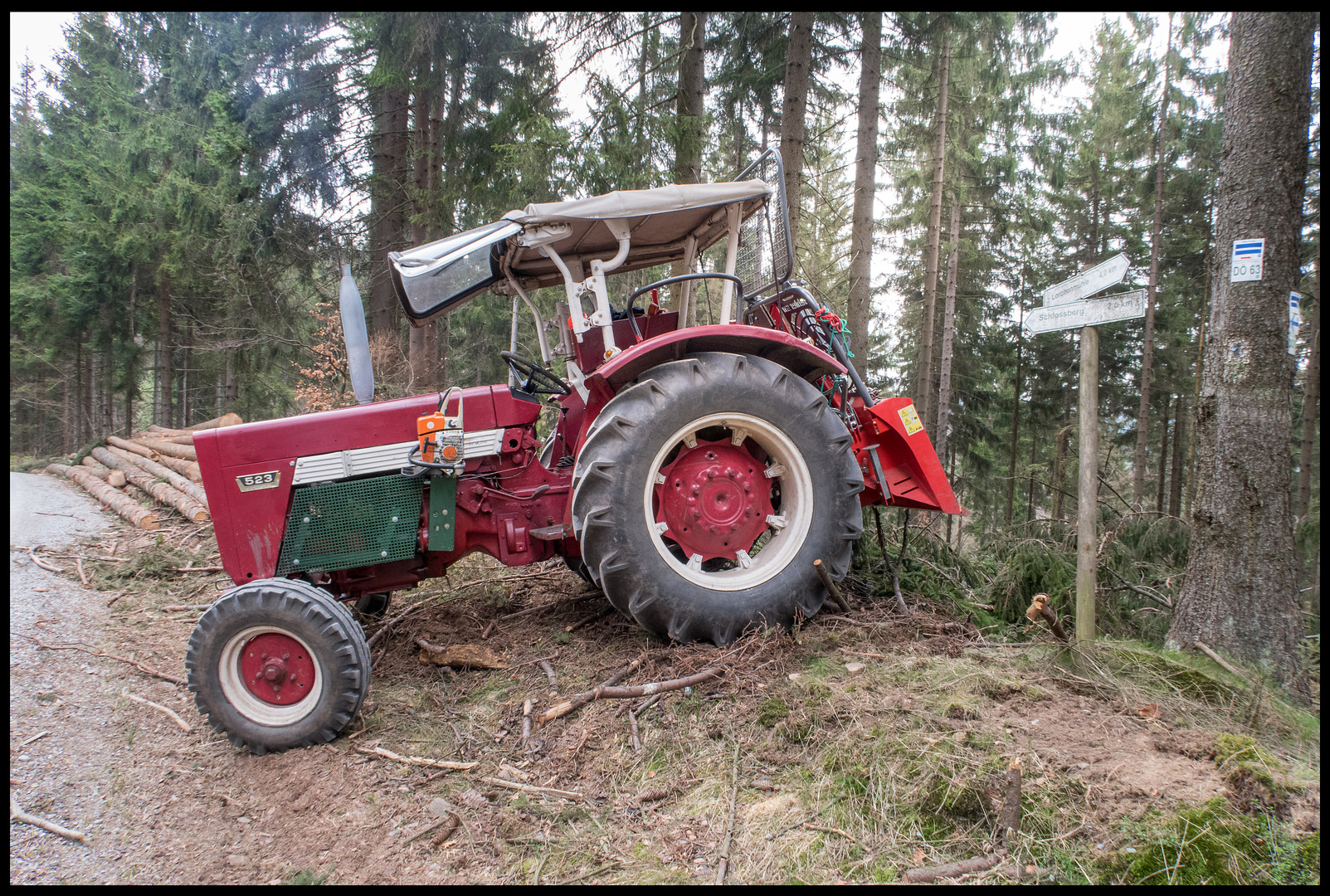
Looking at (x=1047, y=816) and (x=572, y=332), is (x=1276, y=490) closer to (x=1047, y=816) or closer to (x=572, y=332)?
(x=1047, y=816)

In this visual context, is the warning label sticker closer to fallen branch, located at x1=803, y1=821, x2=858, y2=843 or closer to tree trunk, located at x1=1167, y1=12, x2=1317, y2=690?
tree trunk, located at x1=1167, y1=12, x2=1317, y2=690

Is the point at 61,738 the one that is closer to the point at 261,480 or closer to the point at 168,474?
the point at 261,480

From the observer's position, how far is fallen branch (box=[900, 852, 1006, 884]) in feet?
6.14

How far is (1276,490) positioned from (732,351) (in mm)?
2512

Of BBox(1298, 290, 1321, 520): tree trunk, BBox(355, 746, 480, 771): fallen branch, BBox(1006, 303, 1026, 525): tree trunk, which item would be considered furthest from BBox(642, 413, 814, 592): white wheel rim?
BBox(1006, 303, 1026, 525): tree trunk

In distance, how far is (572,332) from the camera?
3.91 metres

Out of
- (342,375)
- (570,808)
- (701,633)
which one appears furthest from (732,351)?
(342,375)

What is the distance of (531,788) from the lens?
2447 mm

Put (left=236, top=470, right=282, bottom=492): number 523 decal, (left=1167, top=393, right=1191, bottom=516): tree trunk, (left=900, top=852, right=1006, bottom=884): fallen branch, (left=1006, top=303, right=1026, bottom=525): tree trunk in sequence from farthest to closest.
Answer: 1. (left=1006, top=303, right=1026, bottom=525): tree trunk
2. (left=1167, top=393, right=1191, bottom=516): tree trunk
3. (left=236, top=470, right=282, bottom=492): number 523 decal
4. (left=900, top=852, right=1006, bottom=884): fallen branch

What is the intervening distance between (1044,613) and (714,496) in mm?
1512

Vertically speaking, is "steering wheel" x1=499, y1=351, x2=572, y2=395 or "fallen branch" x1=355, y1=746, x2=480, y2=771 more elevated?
"steering wheel" x1=499, y1=351, x2=572, y2=395

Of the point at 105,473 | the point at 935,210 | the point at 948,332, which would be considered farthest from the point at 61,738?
the point at 935,210

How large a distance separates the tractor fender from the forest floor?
4.41ft

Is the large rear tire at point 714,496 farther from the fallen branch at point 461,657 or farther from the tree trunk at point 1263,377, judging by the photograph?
the tree trunk at point 1263,377
